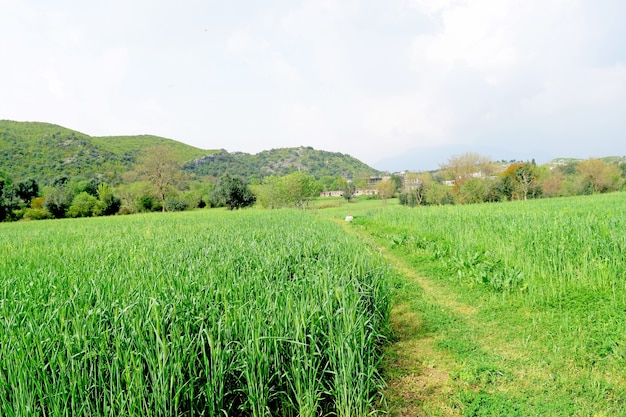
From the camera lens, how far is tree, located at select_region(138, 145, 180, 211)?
156 feet

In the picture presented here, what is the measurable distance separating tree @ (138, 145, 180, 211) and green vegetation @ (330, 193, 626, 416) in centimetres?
4593

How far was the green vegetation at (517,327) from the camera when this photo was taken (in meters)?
A: 3.38

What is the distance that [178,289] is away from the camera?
3842 millimetres

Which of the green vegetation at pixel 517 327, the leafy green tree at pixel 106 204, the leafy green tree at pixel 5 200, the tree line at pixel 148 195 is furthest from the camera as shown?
the leafy green tree at pixel 106 204

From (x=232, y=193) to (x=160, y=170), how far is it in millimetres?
10677

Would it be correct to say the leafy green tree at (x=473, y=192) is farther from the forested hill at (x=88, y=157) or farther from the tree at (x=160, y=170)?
the forested hill at (x=88, y=157)

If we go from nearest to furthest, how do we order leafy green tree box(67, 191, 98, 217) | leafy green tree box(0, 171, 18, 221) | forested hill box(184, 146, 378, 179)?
leafy green tree box(0, 171, 18, 221)
leafy green tree box(67, 191, 98, 217)
forested hill box(184, 146, 378, 179)

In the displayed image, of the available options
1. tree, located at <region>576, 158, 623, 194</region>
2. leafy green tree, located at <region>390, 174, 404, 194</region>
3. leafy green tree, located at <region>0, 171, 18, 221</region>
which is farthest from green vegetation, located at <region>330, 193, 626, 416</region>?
leafy green tree, located at <region>390, 174, 404, 194</region>

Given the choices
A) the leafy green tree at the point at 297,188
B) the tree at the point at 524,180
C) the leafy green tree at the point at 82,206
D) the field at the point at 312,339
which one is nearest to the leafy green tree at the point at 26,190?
the leafy green tree at the point at 82,206

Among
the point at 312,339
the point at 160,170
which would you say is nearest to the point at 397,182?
the point at 160,170

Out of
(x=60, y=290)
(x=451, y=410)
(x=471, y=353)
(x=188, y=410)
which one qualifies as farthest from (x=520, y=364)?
(x=60, y=290)

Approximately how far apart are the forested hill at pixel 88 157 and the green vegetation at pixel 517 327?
5159 cm

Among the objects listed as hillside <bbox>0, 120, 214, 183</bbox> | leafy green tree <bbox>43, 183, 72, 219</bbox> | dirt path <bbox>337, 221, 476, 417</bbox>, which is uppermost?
hillside <bbox>0, 120, 214, 183</bbox>

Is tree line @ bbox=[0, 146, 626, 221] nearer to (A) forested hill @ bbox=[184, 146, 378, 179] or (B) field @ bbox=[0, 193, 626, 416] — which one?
(B) field @ bbox=[0, 193, 626, 416]
